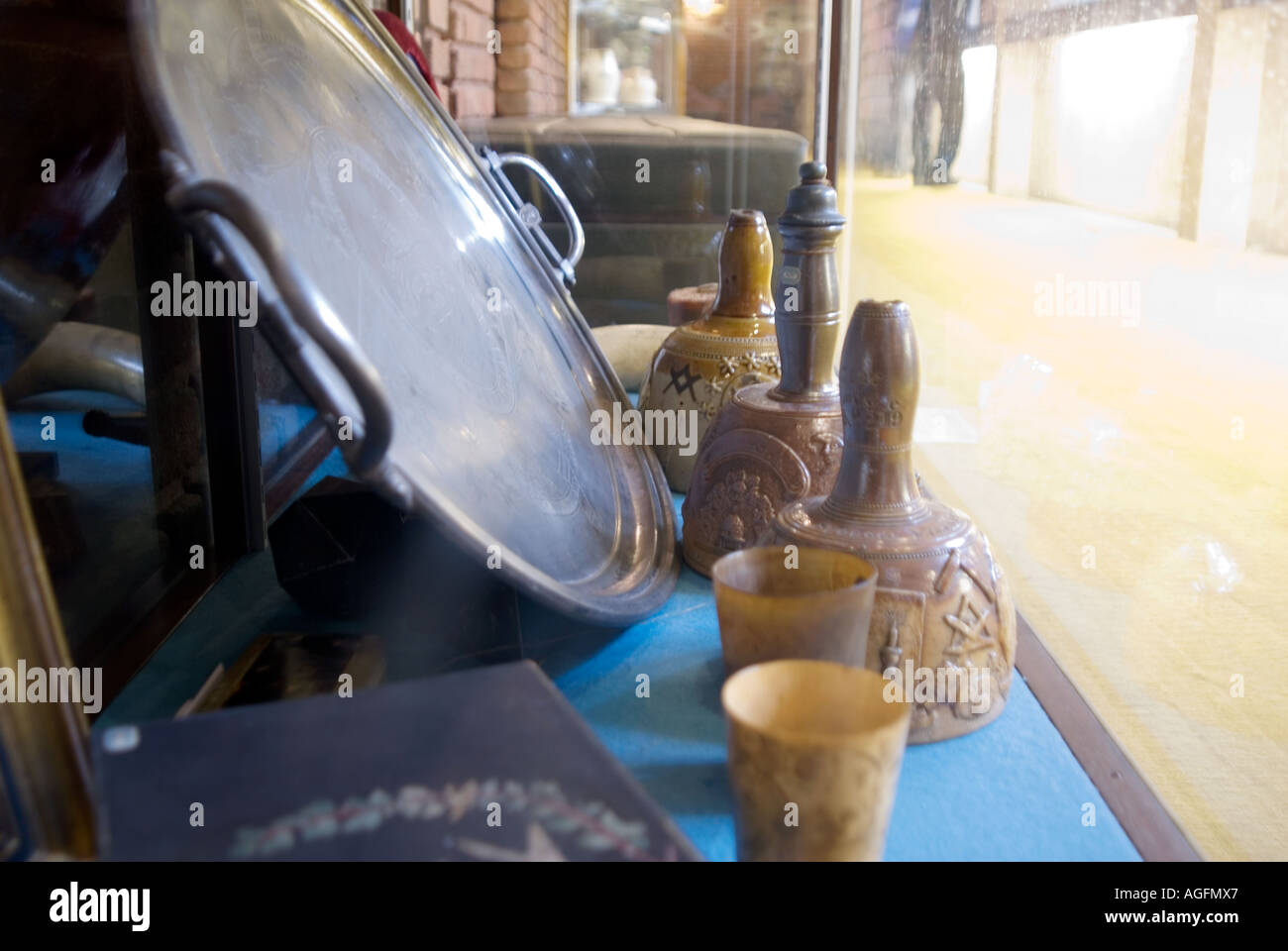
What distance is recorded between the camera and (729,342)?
1681mm

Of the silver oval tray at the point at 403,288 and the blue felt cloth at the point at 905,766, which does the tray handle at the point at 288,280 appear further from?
the blue felt cloth at the point at 905,766

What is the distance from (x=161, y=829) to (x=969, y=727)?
758 millimetres

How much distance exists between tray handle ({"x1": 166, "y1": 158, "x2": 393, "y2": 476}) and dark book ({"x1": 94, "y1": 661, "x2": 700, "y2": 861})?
0.61 feet

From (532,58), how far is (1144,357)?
255cm

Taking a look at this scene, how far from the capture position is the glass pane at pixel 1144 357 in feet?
3.05

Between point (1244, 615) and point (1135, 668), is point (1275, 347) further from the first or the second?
point (1135, 668)

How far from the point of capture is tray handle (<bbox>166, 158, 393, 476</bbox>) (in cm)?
64

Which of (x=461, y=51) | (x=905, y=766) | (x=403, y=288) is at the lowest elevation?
(x=905, y=766)

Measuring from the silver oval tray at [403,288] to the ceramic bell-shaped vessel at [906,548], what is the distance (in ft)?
0.85

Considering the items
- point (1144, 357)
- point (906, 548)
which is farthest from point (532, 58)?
point (906, 548)

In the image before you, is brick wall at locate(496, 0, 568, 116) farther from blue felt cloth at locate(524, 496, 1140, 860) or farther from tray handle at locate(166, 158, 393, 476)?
tray handle at locate(166, 158, 393, 476)

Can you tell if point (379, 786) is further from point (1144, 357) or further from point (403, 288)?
point (1144, 357)

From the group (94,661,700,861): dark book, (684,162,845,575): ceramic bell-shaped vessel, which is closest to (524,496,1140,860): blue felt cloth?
(684,162,845,575): ceramic bell-shaped vessel
